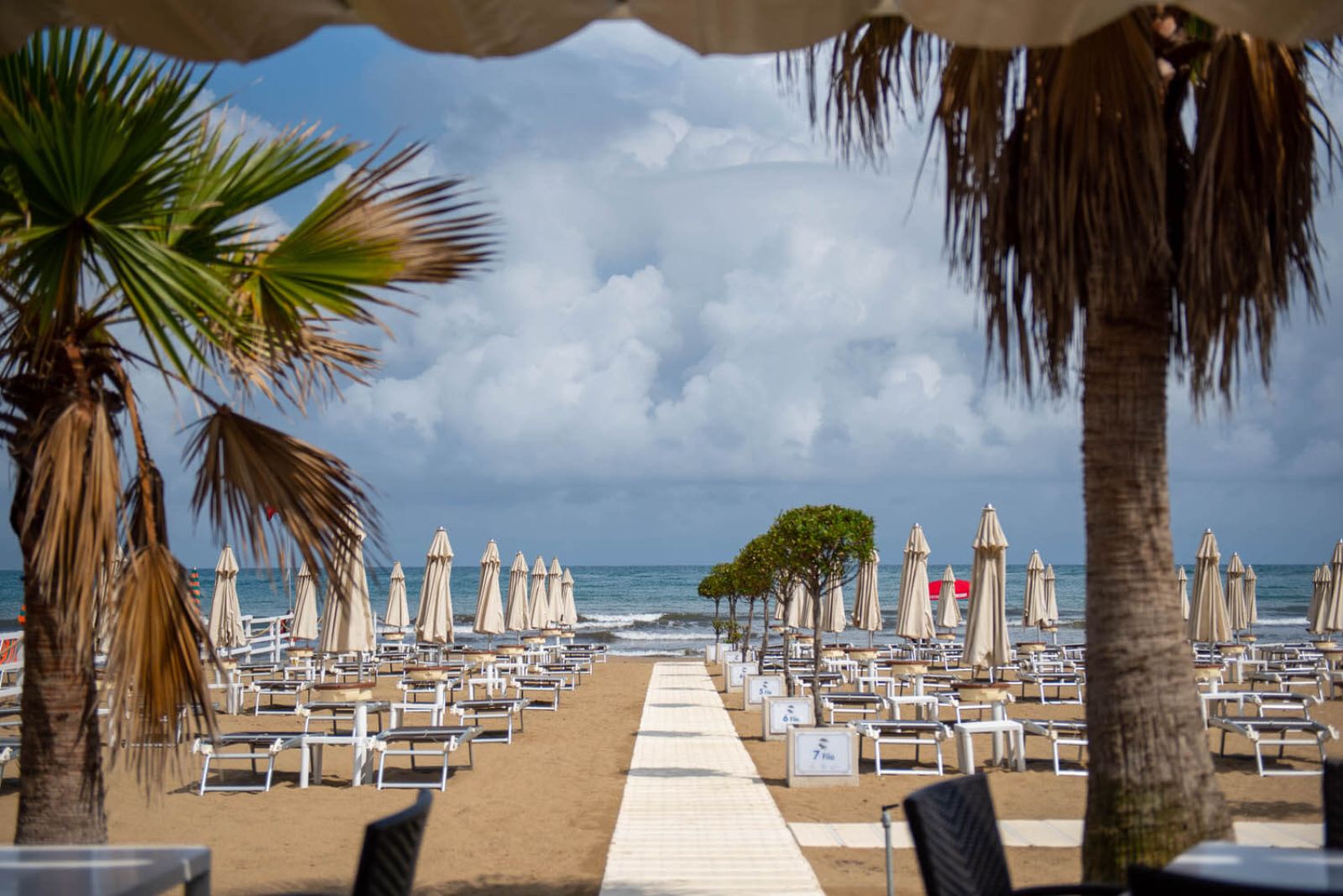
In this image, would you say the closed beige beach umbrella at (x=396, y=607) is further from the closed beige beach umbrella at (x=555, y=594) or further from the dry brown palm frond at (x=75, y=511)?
the dry brown palm frond at (x=75, y=511)

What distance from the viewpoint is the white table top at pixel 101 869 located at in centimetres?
271

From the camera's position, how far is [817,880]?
6.27 meters

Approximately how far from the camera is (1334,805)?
3635 mm

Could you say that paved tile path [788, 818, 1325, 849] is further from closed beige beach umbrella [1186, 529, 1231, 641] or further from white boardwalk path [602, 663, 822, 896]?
closed beige beach umbrella [1186, 529, 1231, 641]

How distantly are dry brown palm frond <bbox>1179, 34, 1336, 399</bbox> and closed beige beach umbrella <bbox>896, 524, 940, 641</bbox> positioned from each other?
15.0 meters

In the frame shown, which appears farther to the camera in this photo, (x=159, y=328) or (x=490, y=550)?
(x=490, y=550)

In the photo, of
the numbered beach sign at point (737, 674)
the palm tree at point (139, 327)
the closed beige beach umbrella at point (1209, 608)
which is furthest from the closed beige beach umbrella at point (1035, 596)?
the palm tree at point (139, 327)

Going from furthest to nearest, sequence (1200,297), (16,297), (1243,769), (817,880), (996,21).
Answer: (1243,769)
(817,880)
(16,297)
(1200,297)
(996,21)

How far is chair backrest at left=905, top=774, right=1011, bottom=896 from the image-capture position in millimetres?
3029

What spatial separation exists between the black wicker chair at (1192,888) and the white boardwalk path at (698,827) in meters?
4.25

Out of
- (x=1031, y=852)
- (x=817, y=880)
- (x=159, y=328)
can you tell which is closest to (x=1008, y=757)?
(x=1031, y=852)

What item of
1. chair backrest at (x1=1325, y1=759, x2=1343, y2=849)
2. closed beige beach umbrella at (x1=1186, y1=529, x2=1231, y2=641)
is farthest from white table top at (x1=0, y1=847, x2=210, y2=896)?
closed beige beach umbrella at (x1=1186, y1=529, x2=1231, y2=641)

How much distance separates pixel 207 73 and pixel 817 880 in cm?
492

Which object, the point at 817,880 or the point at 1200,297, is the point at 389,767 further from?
the point at 1200,297
